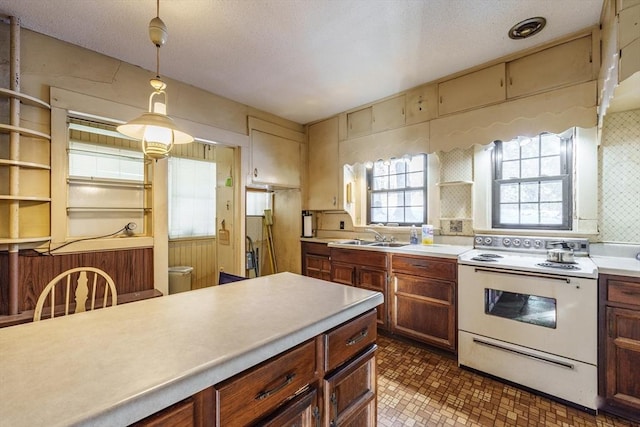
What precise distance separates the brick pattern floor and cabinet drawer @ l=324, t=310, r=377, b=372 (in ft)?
2.98

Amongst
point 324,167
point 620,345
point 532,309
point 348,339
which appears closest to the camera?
point 348,339

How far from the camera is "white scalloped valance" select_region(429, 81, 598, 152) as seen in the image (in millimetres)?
2145

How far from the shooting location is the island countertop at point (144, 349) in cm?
56

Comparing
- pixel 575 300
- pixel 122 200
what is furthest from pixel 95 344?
pixel 575 300

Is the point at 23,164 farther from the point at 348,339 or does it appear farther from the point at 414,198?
the point at 414,198

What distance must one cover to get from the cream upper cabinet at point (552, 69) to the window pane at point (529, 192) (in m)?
0.81

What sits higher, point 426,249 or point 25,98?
point 25,98

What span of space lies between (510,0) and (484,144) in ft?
3.74

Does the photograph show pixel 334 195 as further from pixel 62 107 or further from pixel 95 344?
pixel 95 344

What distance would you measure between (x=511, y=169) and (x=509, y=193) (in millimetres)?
234

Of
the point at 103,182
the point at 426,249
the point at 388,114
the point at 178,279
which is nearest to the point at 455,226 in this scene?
the point at 426,249

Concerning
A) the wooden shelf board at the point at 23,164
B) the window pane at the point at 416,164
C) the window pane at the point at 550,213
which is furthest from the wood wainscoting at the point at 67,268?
the window pane at the point at 550,213

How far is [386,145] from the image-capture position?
3.29 metres

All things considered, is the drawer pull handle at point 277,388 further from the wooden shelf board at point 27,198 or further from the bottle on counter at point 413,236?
the bottle on counter at point 413,236
